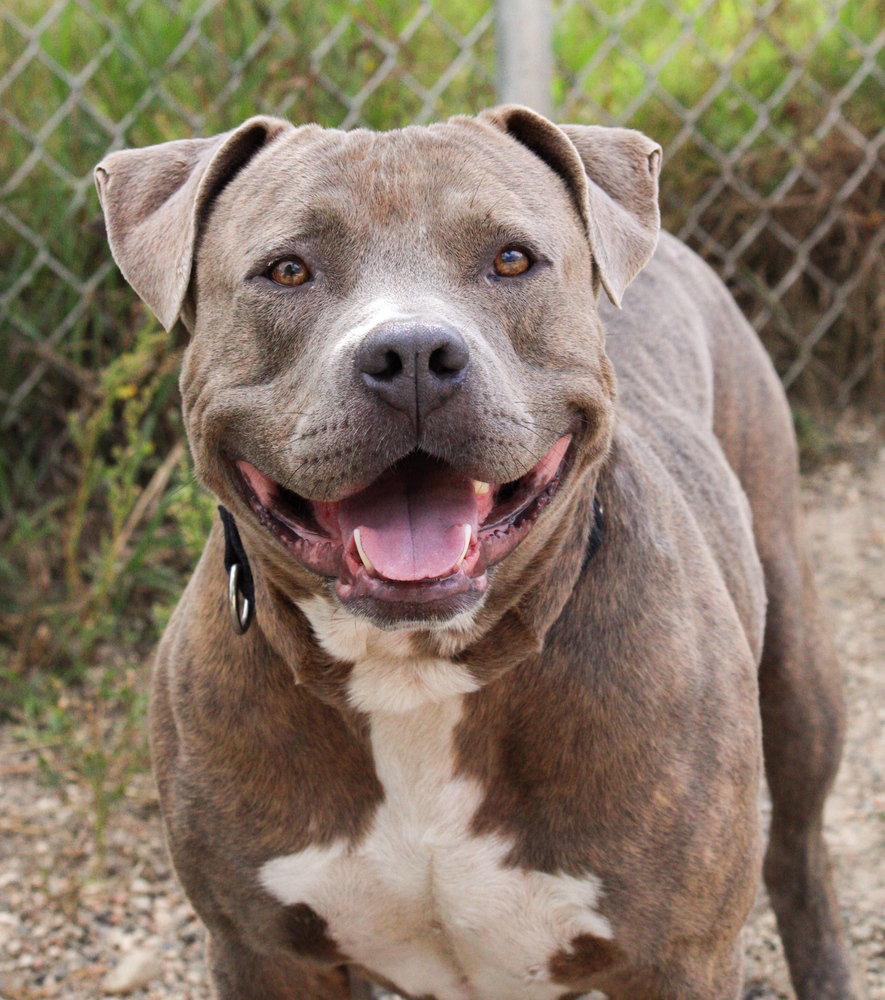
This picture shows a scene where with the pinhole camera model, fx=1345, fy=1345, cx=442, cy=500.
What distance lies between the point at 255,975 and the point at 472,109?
10.3 ft

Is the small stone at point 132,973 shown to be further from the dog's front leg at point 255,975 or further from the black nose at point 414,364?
the black nose at point 414,364

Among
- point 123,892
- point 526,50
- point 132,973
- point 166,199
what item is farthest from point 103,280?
point 132,973

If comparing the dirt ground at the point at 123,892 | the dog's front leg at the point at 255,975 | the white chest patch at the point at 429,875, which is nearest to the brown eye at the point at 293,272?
the white chest patch at the point at 429,875

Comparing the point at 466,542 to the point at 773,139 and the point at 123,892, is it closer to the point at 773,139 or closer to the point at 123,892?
the point at 123,892

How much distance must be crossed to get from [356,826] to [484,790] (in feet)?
0.73

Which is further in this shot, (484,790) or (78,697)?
(78,697)

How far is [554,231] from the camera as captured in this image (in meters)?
2.24

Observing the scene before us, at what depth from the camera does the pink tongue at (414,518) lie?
6.46 feet

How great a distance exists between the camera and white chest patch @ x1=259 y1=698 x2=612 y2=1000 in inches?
88.0

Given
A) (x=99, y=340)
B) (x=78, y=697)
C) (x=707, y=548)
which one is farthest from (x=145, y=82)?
(x=707, y=548)

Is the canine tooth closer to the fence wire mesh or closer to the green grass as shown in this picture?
the green grass

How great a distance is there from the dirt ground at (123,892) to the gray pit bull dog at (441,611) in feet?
2.78

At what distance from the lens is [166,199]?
2395 millimetres

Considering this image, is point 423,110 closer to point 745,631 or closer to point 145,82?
point 145,82
